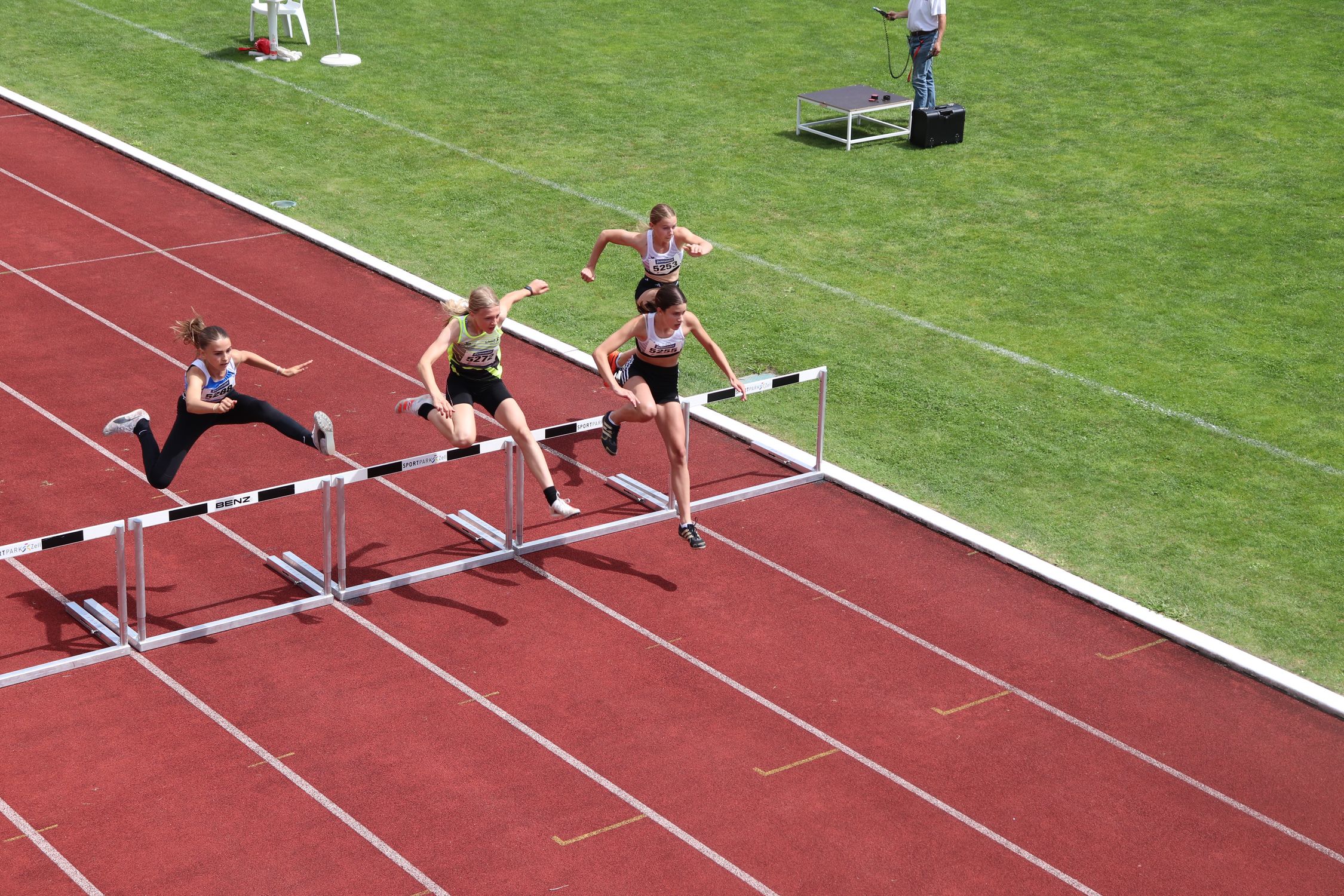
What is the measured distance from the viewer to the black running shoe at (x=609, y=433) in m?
11.6

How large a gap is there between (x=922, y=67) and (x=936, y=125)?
43.6 inches

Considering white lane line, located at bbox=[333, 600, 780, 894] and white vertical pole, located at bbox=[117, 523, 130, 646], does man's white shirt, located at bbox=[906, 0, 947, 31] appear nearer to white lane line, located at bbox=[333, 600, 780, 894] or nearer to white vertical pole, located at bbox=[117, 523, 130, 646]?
white lane line, located at bbox=[333, 600, 780, 894]

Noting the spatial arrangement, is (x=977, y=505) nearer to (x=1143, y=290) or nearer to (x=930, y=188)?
(x=1143, y=290)

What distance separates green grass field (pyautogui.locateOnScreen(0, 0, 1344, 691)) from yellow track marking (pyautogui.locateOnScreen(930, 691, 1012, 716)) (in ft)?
5.72

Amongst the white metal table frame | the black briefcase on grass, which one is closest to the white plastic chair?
the white metal table frame

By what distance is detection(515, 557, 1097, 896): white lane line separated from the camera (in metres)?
8.38

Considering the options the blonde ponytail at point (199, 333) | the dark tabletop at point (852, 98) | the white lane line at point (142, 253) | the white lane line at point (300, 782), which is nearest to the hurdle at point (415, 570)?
the blonde ponytail at point (199, 333)

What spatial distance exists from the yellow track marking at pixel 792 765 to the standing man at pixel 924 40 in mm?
14085

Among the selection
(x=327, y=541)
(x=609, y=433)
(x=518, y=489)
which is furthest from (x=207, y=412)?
(x=609, y=433)

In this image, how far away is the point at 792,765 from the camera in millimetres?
9109

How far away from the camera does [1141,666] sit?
33.7 ft

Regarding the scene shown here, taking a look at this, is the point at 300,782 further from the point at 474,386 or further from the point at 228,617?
the point at 474,386

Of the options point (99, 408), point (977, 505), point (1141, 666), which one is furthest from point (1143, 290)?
point (99, 408)

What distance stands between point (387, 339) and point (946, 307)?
5604mm
